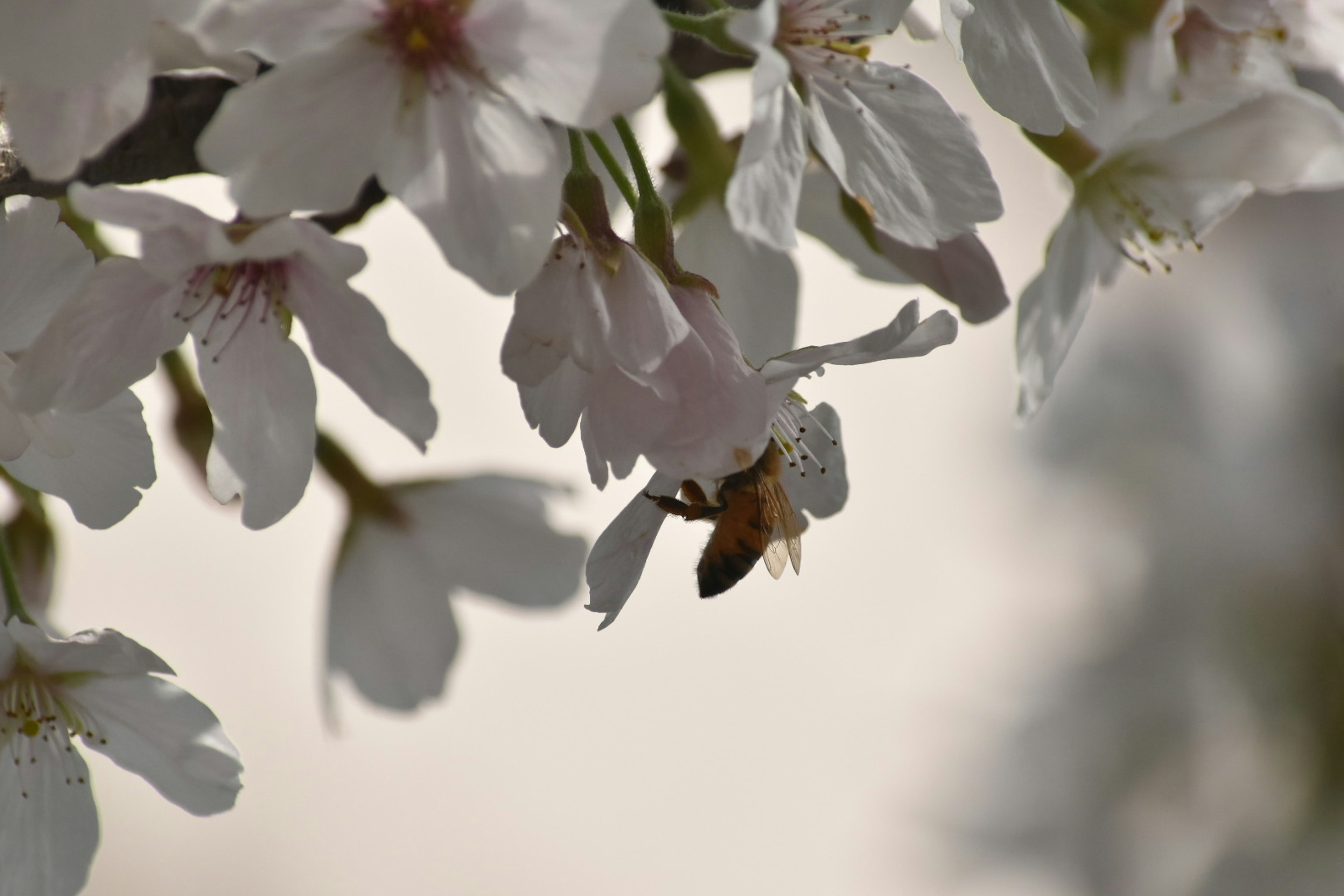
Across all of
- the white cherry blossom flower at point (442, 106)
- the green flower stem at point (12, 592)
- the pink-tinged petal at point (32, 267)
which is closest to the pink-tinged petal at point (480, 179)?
the white cherry blossom flower at point (442, 106)

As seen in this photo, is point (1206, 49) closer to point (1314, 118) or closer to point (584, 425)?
point (1314, 118)

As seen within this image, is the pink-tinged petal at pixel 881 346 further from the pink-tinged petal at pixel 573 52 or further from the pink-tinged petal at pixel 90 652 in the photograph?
the pink-tinged petal at pixel 90 652

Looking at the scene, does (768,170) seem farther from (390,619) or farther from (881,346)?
(390,619)

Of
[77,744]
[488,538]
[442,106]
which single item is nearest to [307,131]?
[442,106]

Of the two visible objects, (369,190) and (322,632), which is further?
(322,632)

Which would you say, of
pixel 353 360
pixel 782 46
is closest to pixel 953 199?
pixel 782 46

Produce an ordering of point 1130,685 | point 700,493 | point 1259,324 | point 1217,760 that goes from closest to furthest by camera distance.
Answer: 1. point 700,493
2. point 1217,760
3. point 1130,685
4. point 1259,324
